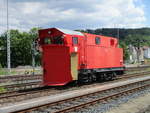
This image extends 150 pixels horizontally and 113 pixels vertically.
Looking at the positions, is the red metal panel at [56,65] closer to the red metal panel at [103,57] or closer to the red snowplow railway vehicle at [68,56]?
the red snowplow railway vehicle at [68,56]

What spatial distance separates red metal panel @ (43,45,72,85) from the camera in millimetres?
15750

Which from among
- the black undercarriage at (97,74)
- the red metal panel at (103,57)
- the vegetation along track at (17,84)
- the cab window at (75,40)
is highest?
the cab window at (75,40)

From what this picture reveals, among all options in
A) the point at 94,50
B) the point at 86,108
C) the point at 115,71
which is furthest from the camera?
→ the point at 115,71

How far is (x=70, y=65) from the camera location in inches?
619

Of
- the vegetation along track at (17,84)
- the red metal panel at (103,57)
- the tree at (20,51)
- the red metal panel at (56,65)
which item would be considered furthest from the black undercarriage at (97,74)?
the tree at (20,51)

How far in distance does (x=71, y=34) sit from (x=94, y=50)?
8.72 feet

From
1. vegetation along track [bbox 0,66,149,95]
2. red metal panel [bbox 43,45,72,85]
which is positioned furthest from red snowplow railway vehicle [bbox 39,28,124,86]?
vegetation along track [bbox 0,66,149,95]

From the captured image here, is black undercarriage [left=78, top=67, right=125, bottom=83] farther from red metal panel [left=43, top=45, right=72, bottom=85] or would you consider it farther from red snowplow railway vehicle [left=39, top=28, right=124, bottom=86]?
red metal panel [left=43, top=45, right=72, bottom=85]

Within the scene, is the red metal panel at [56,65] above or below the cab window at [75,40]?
below

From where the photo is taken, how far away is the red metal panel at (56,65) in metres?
15.8

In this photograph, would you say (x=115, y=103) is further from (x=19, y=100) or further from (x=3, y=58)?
(x=3, y=58)

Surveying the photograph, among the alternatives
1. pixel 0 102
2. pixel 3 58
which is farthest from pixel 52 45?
pixel 3 58

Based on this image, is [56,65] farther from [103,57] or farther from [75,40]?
[103,57]

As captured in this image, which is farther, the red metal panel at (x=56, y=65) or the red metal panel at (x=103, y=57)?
the red metal panel at (x=103, y=57)
